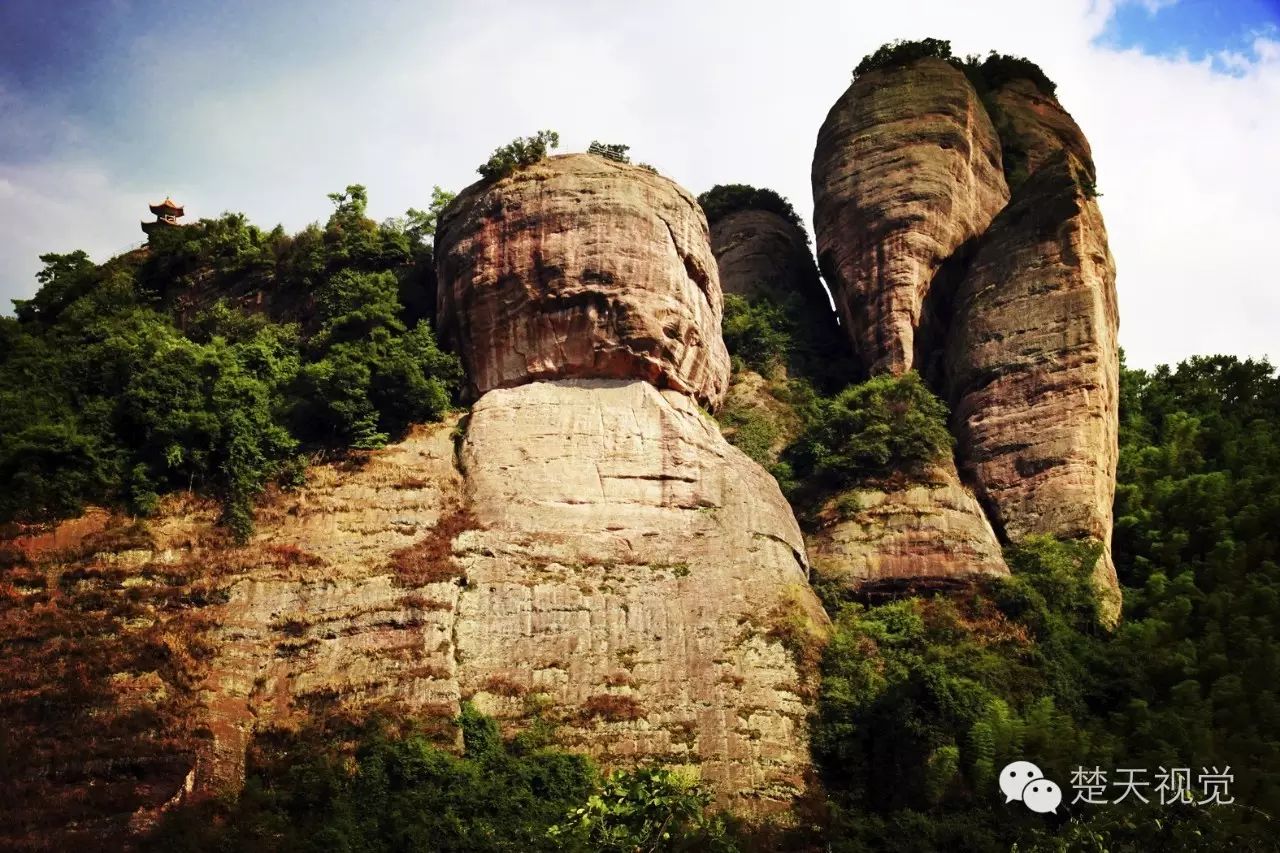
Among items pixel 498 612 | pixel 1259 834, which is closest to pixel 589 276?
pixel 498 612

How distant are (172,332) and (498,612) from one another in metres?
13.5

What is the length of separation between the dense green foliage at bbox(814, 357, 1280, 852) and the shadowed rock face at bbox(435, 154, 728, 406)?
7158mm

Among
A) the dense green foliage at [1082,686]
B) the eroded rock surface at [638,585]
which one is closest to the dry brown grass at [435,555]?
the eroded rock surface at [638,585]

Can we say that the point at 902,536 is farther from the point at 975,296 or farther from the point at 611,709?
the point at 611,709

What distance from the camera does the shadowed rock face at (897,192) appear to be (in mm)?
35562

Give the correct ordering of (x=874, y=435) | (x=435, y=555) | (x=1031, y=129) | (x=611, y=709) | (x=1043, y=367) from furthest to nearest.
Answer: (x=1031, y=129)
(x=1043, y=367)
(x=874, y=435)
(x=435, y=555)
(x=611, y=709)

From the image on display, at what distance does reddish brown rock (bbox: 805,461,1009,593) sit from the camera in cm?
2909

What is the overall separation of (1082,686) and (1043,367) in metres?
8.52

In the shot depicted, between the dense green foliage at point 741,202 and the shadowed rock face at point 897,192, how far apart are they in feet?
17.3

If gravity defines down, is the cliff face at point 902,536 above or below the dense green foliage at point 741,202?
below

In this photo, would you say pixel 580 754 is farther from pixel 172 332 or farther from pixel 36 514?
pixel 172 332

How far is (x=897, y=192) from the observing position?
119 feet

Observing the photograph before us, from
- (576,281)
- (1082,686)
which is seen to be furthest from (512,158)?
(1082,686)

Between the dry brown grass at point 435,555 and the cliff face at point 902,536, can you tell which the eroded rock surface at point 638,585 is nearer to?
the dry brown grass at point 435,555
